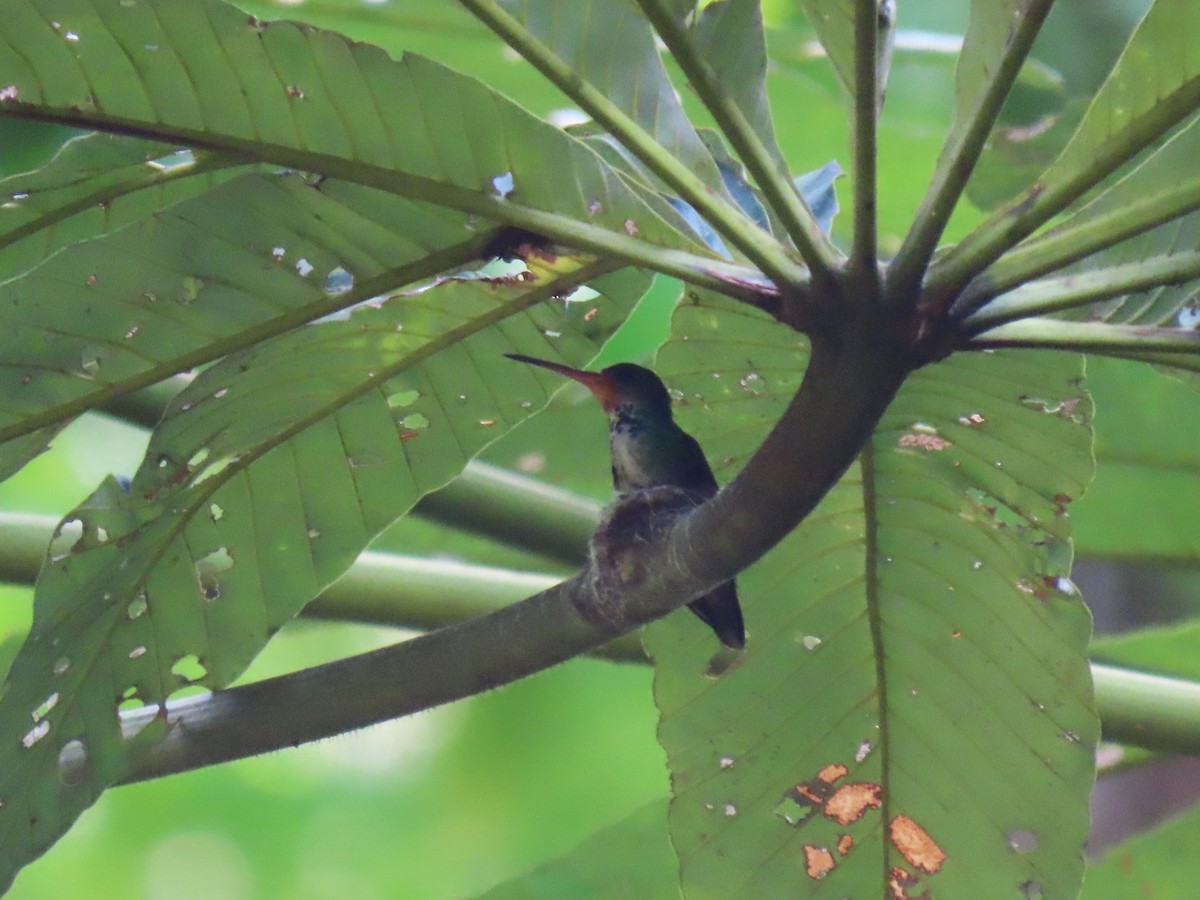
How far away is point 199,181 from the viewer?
1.84 metres

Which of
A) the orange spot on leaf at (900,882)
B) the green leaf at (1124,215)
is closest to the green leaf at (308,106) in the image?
the green leaf at (1124,215)

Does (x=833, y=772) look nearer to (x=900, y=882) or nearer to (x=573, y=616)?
(x=900, y=882)

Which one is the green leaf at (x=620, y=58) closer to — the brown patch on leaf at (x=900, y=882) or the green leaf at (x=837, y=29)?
the green leaf at (x=837, y=29)

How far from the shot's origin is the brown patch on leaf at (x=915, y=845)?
2.00 m

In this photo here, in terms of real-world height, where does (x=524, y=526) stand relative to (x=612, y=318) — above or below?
below

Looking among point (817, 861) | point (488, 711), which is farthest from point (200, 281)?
point (488, 711)

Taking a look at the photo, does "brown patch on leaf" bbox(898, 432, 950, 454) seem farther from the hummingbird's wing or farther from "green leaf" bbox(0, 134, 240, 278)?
"green leaf" bbox(0, 134, 240, 278)

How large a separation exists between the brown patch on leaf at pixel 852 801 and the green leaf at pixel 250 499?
661mm

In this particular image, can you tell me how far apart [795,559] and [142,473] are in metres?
0.82

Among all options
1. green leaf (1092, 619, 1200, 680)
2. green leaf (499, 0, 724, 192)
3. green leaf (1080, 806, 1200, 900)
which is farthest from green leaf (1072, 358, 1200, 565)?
green leaf (499, 0, 724, 192)

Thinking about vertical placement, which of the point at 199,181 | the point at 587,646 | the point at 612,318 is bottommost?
the point at 587,646

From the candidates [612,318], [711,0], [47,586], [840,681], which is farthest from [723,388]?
[47,586]

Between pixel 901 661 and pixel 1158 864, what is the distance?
86cm

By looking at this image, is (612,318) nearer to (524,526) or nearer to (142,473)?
(524,526)
